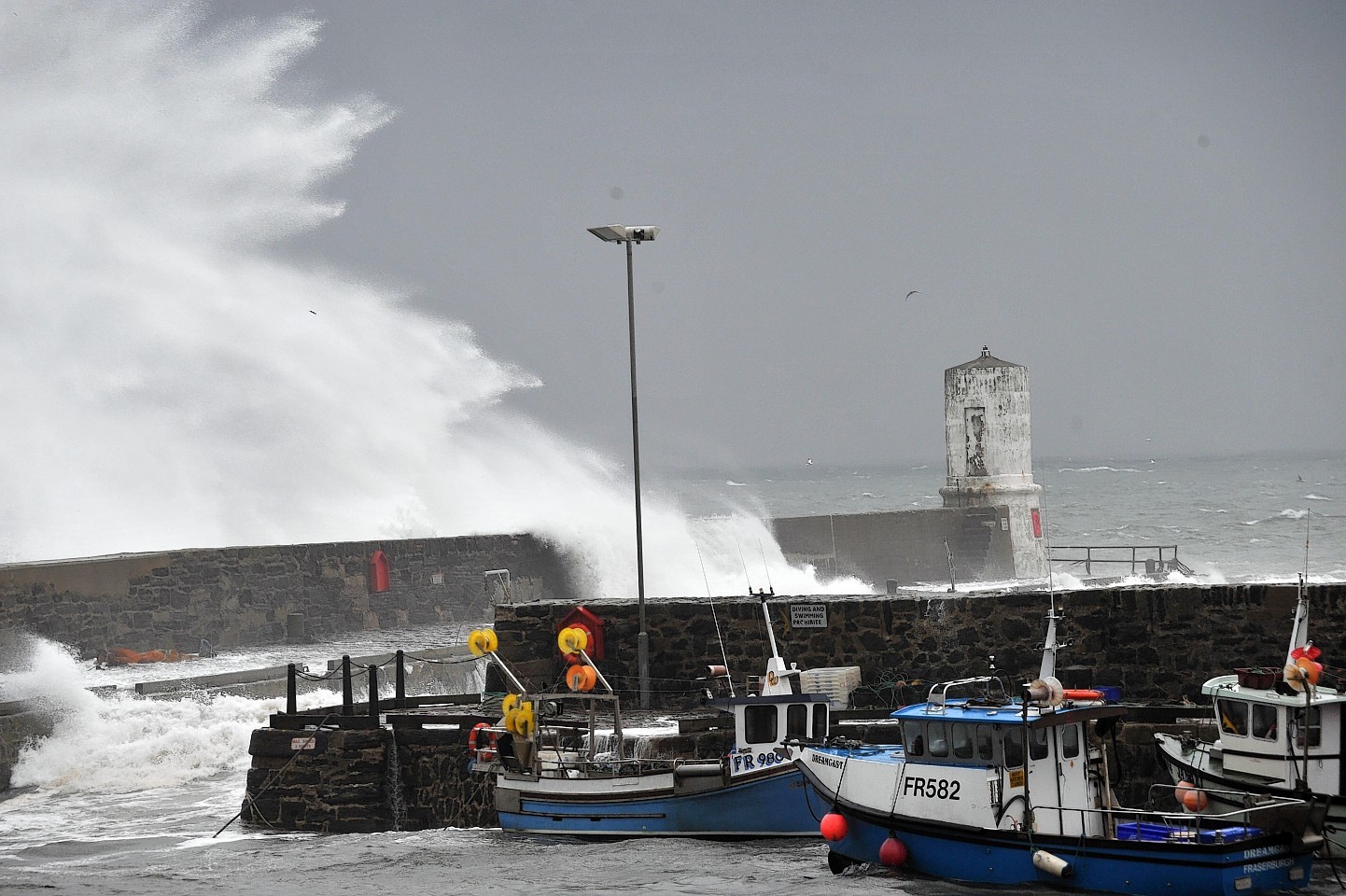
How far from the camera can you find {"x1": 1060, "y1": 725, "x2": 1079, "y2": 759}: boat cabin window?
10492 mm

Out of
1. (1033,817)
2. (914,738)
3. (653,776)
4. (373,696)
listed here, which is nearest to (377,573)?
(373,696)

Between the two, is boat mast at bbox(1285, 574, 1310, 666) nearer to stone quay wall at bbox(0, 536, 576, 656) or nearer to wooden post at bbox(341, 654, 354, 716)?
wooden post at bbox(341, 654, 354, 716)

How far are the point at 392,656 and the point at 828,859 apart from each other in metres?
9.93

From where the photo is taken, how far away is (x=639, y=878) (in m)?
11.1

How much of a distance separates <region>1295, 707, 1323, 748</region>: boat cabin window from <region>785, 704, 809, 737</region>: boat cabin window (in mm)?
3909

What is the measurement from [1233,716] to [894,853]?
273 centimetres

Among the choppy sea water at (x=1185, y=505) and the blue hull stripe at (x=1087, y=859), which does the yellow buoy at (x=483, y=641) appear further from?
the choppy sea water at (x=1185, y=505)

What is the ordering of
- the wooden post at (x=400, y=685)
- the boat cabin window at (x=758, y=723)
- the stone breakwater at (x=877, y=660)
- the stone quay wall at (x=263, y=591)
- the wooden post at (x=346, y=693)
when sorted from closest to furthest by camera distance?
the boat cabin window at (x=758, y=723) → the stone breakwater at (x=877, y=660) → the wooden post at (x=346, y=693) → the wooden post at (x=400, y=685) → the stone quay wall at (x=263, y=591)

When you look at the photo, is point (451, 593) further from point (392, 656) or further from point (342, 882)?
point (342, 882)

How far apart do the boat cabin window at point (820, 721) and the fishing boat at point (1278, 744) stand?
304 centimetres

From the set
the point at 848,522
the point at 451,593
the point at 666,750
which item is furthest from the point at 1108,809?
the point at 848,522

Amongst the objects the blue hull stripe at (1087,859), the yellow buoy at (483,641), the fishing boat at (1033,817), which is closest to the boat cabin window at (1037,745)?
the fishing boat at (1033,817)

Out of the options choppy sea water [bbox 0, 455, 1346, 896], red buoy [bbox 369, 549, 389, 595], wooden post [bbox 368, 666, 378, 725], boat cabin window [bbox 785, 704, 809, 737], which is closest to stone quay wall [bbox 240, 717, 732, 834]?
wooden post [bbox 368, 666, 378, 725]

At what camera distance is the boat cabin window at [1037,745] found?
410 inches
